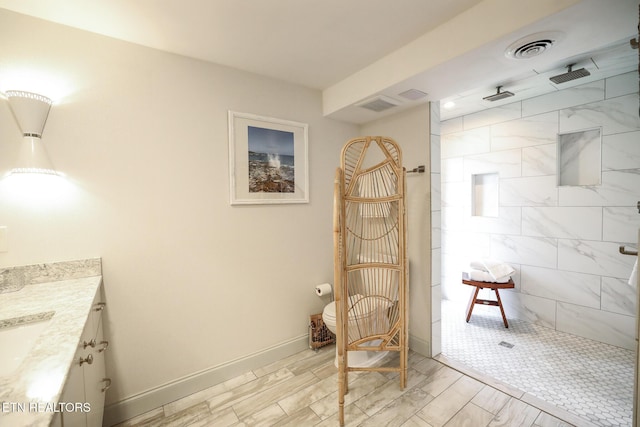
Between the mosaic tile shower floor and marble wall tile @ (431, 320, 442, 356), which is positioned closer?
the mosaic tile shower floor

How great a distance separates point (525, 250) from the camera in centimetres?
287

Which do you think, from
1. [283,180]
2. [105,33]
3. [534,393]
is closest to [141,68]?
[105,33]

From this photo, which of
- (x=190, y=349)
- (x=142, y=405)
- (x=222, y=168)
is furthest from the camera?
(x=222, y=168)

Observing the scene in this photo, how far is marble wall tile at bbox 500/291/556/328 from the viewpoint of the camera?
8.88 feet

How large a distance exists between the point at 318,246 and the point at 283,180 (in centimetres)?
74

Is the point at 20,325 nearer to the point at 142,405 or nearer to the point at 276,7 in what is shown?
the point at 142,405

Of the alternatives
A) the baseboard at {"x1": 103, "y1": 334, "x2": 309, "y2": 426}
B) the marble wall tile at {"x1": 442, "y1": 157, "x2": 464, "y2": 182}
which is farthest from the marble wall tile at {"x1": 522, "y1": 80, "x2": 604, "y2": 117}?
the baseboard at {"x1": 103, "y1": 334, "x2": 309, "y2": 426}

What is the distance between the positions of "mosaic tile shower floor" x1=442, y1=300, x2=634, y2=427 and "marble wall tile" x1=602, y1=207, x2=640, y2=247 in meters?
0.98

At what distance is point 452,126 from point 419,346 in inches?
107

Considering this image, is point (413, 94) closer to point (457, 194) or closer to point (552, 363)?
point (457, 194)

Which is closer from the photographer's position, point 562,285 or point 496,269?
point 562,285

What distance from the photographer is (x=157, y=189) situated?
1.78 m

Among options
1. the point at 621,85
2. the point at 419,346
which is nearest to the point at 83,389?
the point at 419,346

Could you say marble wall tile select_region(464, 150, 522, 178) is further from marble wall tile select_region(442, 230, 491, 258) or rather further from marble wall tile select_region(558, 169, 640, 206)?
marble wall tile select_region(442, 230, 491, 258)
